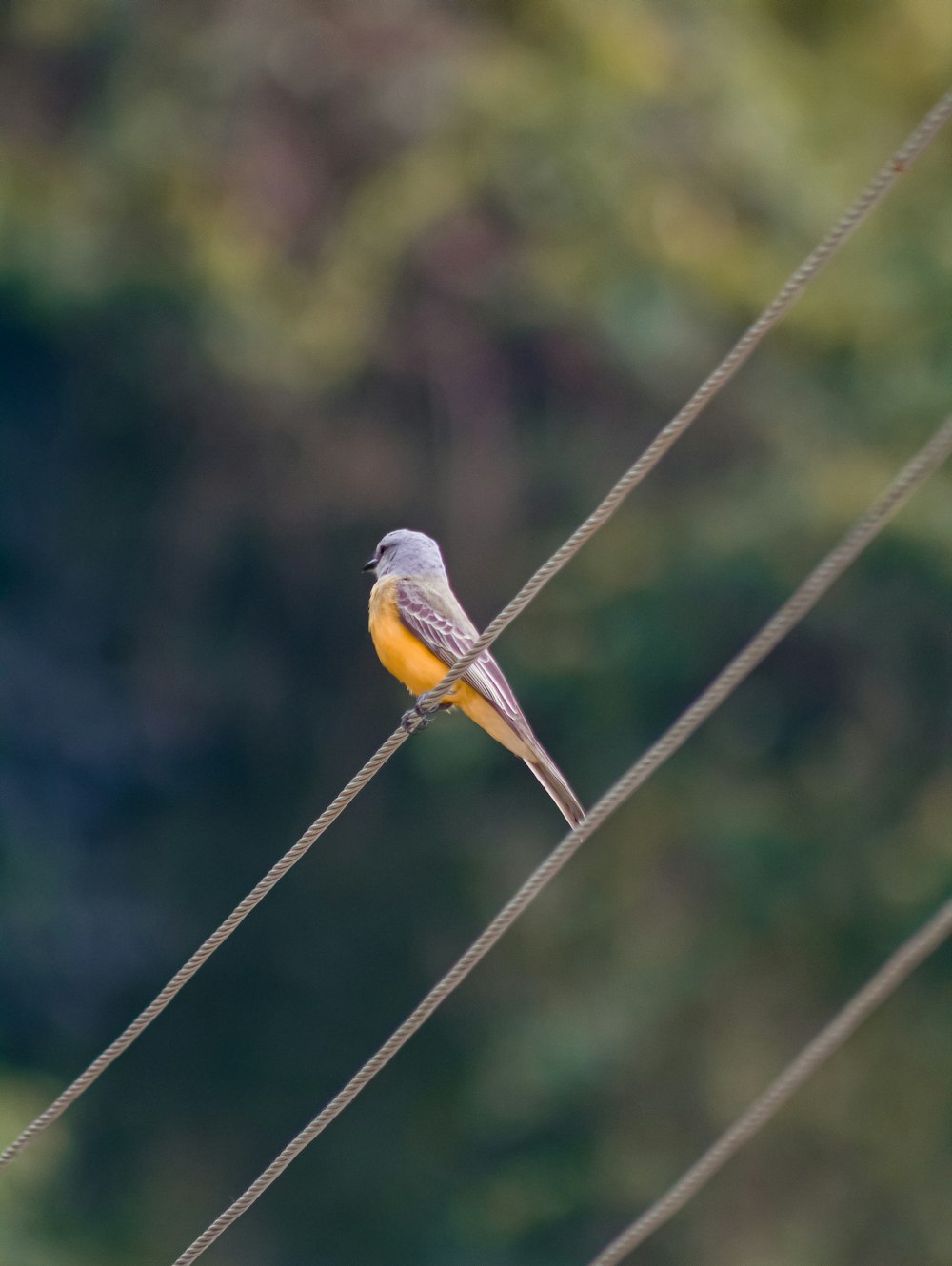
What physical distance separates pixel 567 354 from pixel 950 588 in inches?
188

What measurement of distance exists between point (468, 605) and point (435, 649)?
8.36 meters

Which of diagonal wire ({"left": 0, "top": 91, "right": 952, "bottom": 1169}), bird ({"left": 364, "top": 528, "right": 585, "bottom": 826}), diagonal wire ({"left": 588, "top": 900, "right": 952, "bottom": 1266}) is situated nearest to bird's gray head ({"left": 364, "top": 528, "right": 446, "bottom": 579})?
bird ({"left": 364, "top": 528, "right": 585, "bottom": 826})

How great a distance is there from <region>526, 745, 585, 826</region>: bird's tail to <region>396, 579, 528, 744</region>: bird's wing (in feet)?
0.81

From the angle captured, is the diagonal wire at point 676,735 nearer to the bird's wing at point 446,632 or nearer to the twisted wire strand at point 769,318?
the twisted wire strand at point 769,318

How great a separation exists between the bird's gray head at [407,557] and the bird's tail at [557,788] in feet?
4.34

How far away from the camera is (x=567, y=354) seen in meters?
14.9

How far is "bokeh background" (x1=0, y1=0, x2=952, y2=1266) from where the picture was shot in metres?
12.2

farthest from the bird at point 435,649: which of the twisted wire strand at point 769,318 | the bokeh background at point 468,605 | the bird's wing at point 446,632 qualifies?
the bokeh background at point 468,605

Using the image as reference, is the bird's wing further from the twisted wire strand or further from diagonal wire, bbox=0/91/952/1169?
the twisted wire strand

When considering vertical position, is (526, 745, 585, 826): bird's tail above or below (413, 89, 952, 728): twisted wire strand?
below

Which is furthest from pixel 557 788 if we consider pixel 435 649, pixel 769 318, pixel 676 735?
pixel 769 318

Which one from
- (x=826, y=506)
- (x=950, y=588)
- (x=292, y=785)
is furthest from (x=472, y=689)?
(x=292, y=785)

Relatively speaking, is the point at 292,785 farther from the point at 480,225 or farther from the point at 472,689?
the point at 472,689

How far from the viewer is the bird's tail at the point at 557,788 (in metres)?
4.94
